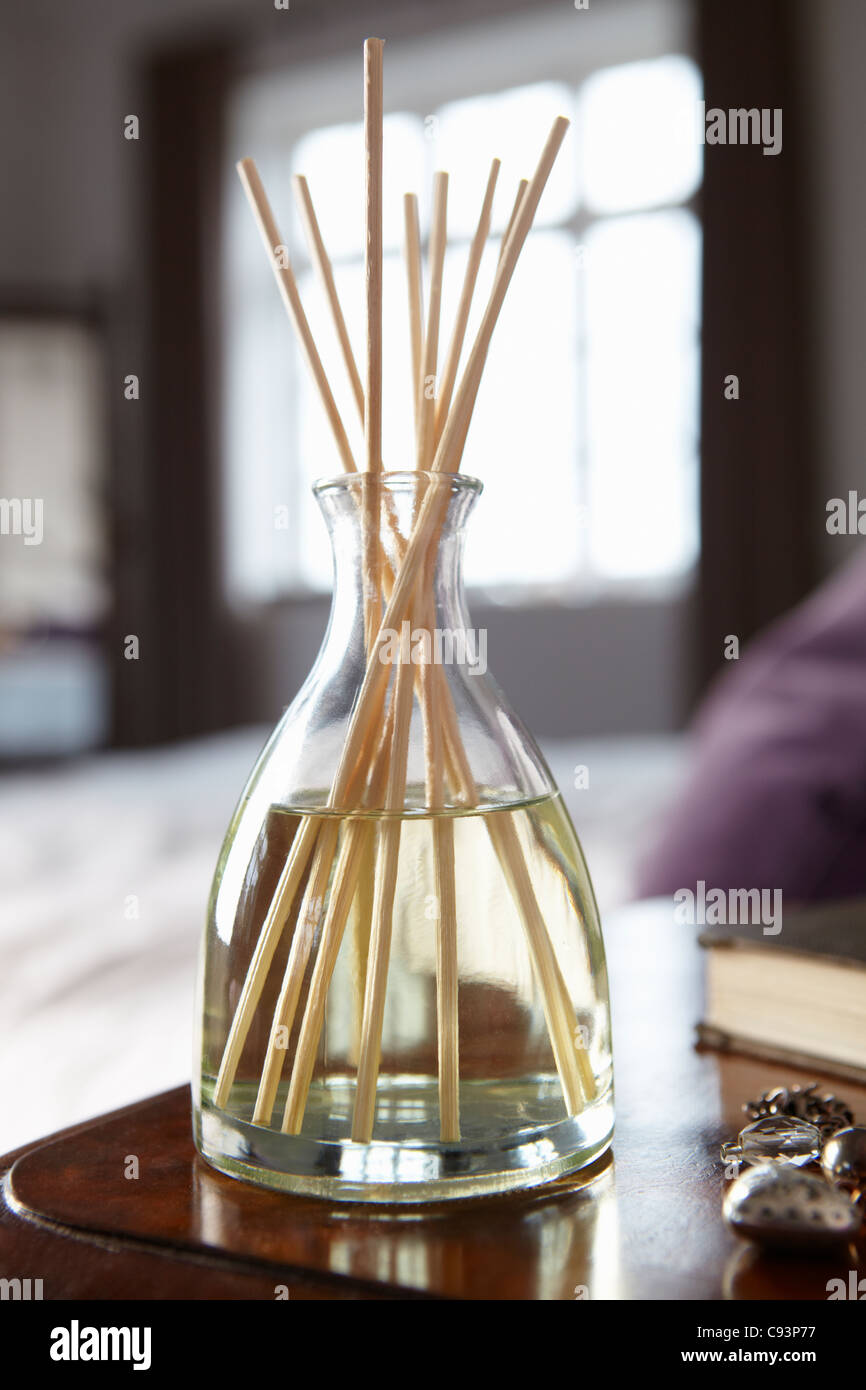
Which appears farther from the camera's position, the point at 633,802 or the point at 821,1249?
the point at 633,802

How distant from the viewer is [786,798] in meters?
0.96

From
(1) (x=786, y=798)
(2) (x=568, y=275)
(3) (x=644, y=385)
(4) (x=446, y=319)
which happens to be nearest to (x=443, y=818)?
(1) (x=786, y=798)

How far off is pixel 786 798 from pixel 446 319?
2490mm

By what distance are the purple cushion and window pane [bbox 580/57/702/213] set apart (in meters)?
3.11

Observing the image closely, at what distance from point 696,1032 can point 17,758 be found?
12.3ft

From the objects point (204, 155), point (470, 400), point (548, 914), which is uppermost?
point (204, 155)

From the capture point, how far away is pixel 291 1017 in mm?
334

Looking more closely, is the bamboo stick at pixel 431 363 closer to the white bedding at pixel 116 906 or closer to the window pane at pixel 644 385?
the white bedding at pixel 116 906

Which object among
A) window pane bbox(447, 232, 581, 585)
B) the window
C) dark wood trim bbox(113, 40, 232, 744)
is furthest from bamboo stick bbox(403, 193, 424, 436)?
dark wood trim bbox(113, 40, 232, 744)

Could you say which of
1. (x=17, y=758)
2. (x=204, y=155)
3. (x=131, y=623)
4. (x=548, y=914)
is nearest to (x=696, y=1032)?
(x=548, y=914)

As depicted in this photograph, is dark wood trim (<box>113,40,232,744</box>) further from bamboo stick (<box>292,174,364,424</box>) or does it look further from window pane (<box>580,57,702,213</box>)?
bamboo stick (<box>292,174,364,424</box>)

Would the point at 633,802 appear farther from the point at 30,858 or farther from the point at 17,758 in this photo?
the point at 17,758

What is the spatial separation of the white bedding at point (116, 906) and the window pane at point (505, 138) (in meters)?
1.90

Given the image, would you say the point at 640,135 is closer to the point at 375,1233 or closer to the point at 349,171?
the point at 349,171
